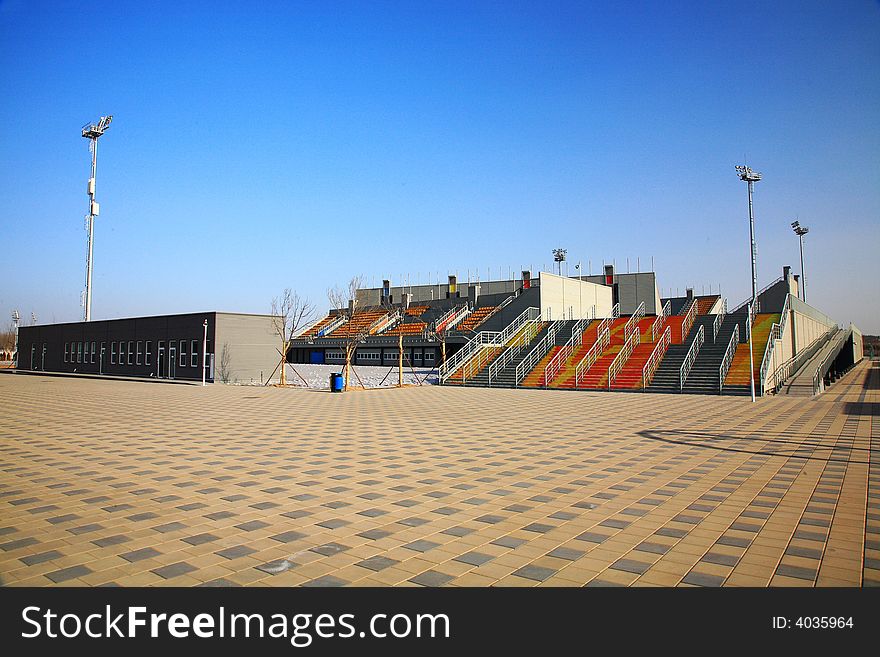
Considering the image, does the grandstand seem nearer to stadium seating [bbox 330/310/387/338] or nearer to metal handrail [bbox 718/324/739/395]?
metal handrail [bbox 718/324/739/395]

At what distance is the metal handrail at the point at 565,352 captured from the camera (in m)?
33.6

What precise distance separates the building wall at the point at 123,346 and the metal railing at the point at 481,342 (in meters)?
Answer: 15.0

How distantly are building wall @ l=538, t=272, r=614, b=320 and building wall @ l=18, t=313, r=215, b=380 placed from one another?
24.2 metres

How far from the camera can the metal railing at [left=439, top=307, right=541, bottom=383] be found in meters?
38.0

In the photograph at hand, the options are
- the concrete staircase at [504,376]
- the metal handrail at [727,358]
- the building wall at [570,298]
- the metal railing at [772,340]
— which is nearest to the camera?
the metal handrail at [727,358]

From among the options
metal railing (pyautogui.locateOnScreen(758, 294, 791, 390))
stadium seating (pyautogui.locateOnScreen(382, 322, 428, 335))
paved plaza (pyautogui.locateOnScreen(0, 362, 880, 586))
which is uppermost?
stadium seating (pyautogui.locateOnScreen(382, 322, 428, 335))

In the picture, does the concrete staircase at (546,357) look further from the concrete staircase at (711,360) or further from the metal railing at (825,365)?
the metal railing at (825,365)

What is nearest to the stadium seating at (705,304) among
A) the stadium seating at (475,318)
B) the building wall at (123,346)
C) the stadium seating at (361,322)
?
the stadium seating at (475,318)

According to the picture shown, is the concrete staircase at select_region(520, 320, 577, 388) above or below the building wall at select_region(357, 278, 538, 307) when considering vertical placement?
below

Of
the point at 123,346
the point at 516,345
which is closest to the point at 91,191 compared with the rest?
the point at 123,346

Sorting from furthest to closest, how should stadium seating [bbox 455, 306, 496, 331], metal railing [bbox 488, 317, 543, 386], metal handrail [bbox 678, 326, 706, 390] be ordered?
stadium seating [bbox 455, 306, 496, 331] < metal railing [bbox 488, 317, 543, 386] < metal handrail [bbox 678, 326, 706, 390]


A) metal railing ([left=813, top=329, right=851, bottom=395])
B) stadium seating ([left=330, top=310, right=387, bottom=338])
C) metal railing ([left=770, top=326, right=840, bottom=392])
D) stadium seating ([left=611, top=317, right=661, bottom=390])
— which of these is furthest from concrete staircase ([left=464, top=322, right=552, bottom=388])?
stadium seating ([left=330, top=310, right=387, bottom=338])
